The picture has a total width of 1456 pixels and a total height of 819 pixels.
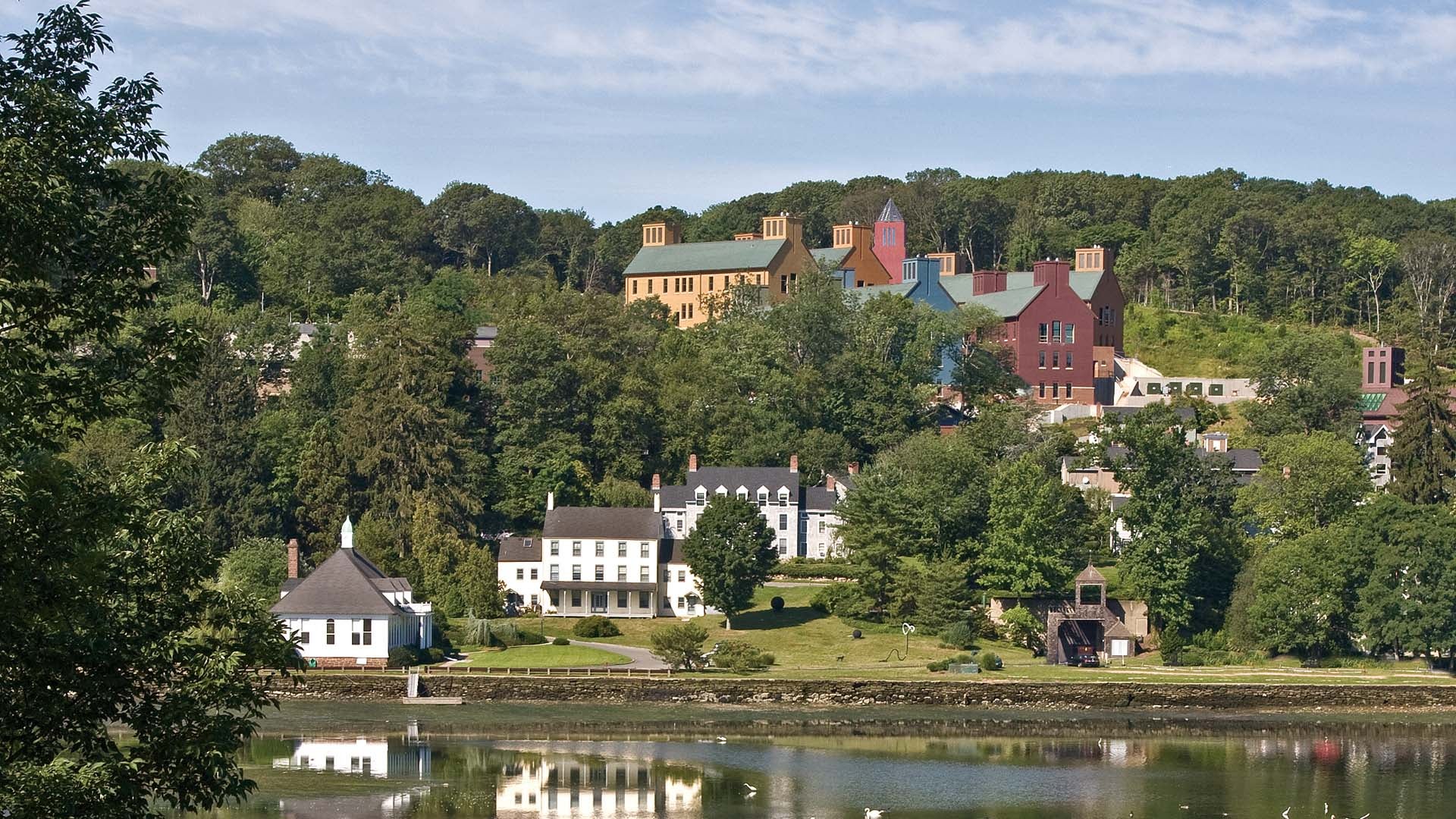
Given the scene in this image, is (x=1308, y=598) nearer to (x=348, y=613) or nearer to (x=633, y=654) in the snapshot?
(x=633, y=654)

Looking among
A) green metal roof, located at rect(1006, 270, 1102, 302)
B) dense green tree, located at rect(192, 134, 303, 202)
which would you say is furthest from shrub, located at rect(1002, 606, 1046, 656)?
dense green tree, located at rect(192, 134, 303, 202)

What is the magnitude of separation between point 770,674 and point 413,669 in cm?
1329

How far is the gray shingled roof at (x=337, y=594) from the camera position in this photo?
71.9 meters

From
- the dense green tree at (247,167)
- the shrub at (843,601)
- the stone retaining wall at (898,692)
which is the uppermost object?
the dense green tree at (247,167)

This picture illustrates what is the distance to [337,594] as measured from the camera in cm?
7256

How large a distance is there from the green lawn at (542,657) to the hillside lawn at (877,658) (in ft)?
1.22

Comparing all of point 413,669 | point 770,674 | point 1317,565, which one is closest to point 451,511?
point 413,669

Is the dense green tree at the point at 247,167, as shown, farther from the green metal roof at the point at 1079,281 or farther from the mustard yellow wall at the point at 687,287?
the green metal roof at the point at 1079,281

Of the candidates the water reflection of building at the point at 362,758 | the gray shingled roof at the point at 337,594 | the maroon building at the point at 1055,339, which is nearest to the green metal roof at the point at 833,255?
the maroon building at the point at 1055,339

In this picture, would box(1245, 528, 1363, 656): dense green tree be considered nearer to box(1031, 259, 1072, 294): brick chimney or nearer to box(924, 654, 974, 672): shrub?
box(924, 654, 974, 672): shrub

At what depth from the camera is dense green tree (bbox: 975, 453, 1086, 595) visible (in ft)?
260

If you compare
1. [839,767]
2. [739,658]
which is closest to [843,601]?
[739,658]

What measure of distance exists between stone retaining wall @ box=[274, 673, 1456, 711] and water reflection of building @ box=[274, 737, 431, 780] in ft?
31.4

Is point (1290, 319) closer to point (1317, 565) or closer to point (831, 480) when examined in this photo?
point (831, 480)
